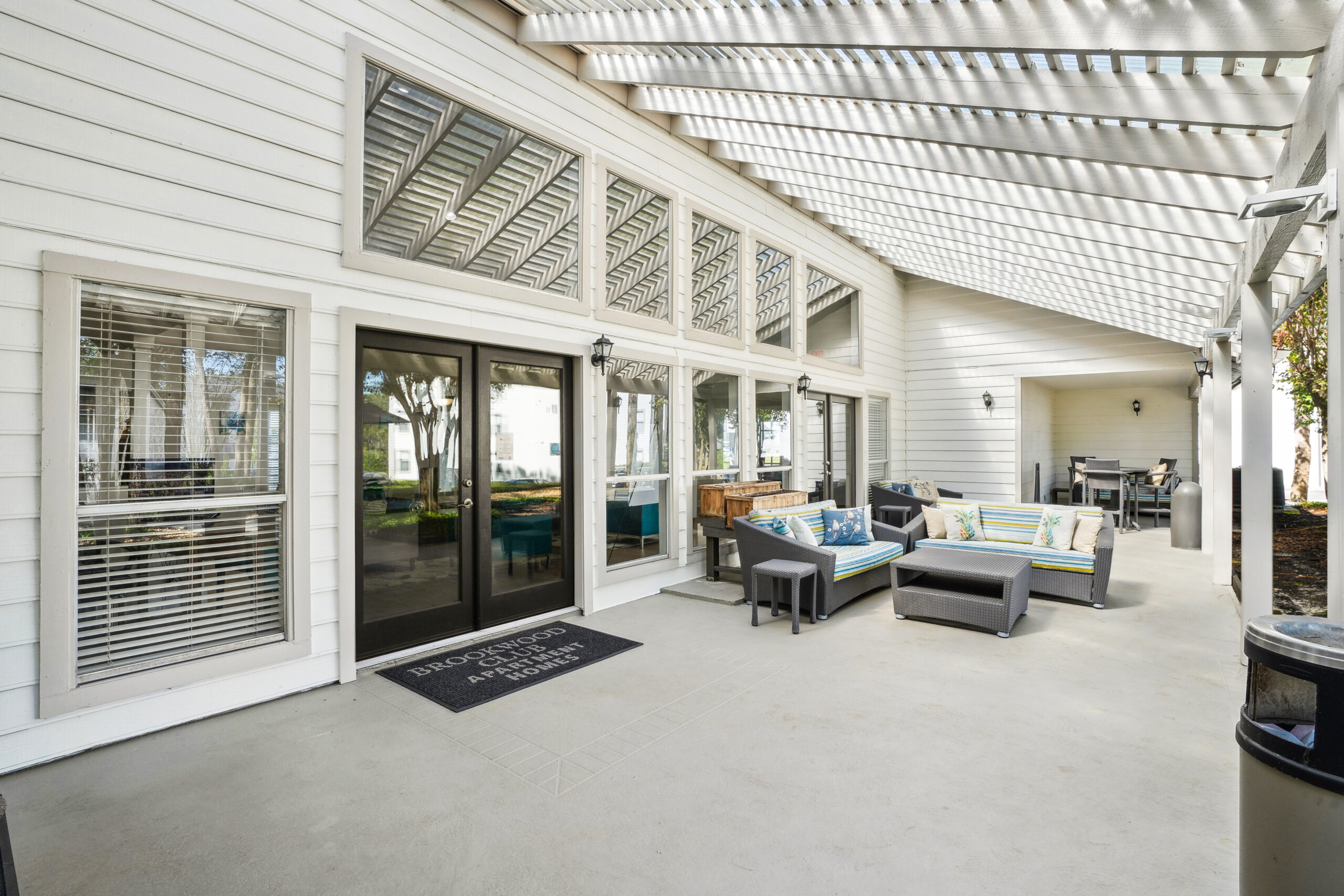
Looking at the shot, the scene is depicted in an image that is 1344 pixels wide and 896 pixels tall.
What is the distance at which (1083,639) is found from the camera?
4.52 metres

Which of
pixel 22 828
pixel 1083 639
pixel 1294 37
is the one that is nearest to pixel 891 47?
pixel 1294 37

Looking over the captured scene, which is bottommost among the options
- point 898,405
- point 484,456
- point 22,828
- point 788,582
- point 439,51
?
point 22,828

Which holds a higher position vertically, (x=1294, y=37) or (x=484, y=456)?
(x=1294, y=37)

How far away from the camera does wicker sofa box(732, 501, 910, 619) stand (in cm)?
517

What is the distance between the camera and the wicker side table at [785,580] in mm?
4820

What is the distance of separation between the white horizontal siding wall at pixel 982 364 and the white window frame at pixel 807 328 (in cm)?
186

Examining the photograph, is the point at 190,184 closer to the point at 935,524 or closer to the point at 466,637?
the point at 466,637

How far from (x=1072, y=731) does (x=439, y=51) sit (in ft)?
18.3

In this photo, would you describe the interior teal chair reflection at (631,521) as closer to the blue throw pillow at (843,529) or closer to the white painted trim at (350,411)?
the white painted trim at (350,411)

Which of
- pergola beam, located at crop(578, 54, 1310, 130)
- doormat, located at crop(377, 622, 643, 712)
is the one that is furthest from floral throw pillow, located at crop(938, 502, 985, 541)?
pergola beam, located at crop(578, 54, 1310, 130)

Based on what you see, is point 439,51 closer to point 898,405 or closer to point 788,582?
point 788,582

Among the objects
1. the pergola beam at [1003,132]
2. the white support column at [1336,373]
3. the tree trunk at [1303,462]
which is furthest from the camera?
the tree trunk at [1303,462]

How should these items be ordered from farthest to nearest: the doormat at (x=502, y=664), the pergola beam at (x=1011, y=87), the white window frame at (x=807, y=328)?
the white window frame at (x=807, y=328), the doormat at (x=502, y=664), the pergola beam at (x=1011, y=87)

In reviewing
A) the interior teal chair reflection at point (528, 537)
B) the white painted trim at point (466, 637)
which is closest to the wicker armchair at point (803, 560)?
the white painted trim at point (466, 637)
